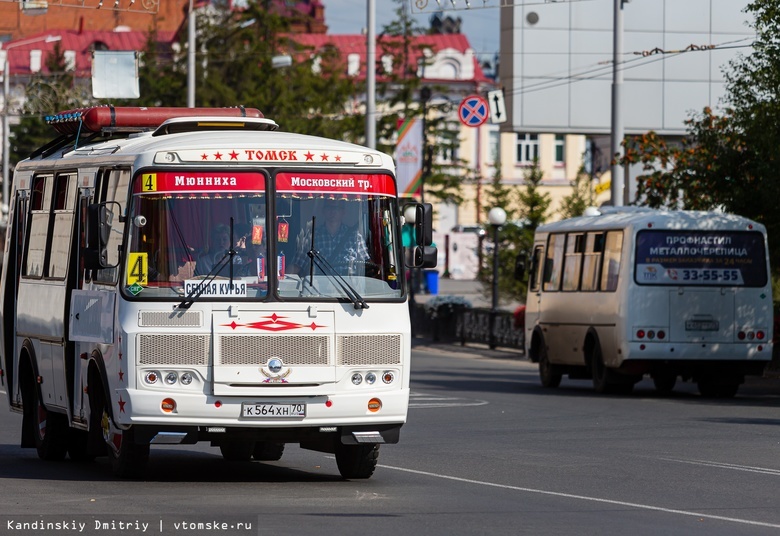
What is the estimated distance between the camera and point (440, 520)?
37.7ft

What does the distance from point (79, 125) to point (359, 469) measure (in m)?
4.52

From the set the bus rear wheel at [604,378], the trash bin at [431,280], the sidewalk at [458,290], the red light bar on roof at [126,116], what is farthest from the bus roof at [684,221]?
the trash bin at [431,280]

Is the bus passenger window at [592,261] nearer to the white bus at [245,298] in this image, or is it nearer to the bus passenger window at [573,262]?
the bus passenger window at [573,262]

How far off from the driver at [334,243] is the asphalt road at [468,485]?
172 cm

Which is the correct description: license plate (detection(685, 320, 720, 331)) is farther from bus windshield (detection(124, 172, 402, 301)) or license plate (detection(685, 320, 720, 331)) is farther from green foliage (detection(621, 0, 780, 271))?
bus windshield (detection(124, 172, 402, 301))

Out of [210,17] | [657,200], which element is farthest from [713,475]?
[210,17]

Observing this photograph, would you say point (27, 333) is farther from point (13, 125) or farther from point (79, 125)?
point (13, 125)

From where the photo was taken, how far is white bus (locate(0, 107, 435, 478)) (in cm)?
1348

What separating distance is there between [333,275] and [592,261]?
16125mm

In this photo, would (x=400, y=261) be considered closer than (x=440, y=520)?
No

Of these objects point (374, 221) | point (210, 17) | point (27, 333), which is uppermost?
point (210, 17)

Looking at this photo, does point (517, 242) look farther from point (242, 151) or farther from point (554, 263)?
point (242, 151)

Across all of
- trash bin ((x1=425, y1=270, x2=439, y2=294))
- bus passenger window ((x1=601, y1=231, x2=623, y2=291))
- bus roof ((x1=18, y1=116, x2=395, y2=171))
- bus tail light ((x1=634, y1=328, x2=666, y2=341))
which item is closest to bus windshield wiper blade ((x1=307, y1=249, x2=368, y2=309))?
bus roof ((x1=18, y1=116, x2=395, y2=171))

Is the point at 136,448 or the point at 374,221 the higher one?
the point at 374,221
